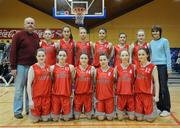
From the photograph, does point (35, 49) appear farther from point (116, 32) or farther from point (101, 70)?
point (116, 32)

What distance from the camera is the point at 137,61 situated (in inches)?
248

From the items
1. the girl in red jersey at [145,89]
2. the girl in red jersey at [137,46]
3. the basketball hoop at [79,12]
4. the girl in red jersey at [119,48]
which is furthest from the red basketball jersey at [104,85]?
the basketball hoop at [79,12]

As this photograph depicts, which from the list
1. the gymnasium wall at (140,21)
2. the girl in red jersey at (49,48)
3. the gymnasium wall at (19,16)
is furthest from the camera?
the gymnasium wall at (140,21)

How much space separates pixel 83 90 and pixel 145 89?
1.01 meters

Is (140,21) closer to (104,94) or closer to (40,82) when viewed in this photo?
(104,94)

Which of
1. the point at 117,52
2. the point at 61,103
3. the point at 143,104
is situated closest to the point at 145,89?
the point at 143,104

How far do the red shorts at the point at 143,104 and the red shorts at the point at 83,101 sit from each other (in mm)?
774

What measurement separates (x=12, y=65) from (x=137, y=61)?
2169 millimetres

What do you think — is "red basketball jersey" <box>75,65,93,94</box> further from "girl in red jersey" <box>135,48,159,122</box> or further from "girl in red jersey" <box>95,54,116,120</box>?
"girl in red jersey" <box>135,48,159,122</box>

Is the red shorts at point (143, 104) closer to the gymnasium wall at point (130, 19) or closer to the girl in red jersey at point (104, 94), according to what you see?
the girl in red jersey at point (104, 94)

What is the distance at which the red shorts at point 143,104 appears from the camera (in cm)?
573

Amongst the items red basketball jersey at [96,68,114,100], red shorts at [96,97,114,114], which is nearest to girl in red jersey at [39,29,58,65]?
red basketball jersey at [96,68,114,100]

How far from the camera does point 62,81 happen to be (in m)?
5.76

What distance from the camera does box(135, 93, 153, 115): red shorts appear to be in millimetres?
5727
